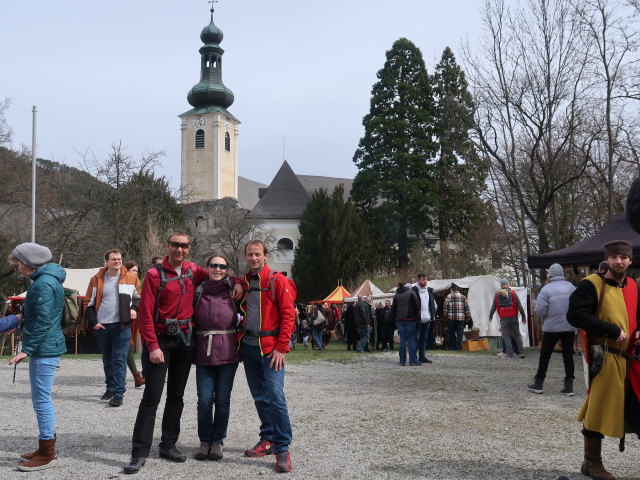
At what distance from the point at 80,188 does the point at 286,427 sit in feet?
104

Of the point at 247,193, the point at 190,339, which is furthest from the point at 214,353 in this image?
the point at 247,193

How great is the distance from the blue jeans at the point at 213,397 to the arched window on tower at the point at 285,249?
195 feet

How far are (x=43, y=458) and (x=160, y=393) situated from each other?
0.97m

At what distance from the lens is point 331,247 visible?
170 feet

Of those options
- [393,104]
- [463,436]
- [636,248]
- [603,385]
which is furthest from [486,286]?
[393,104]

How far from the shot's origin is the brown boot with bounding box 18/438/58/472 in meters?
5.05

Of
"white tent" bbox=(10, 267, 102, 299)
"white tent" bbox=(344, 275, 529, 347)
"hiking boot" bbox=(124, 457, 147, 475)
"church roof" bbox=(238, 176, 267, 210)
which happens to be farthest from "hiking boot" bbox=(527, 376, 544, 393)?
"church roof" bbox=(238, 176, 267, 210)

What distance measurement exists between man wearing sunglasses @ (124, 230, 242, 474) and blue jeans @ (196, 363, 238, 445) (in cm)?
17

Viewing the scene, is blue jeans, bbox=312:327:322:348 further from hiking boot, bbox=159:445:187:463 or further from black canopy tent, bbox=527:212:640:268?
hiking boot, bbox=159:445:187:463

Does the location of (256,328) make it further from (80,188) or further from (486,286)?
(80,188)

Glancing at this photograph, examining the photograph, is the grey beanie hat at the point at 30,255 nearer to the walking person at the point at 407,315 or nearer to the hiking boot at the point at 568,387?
the hiking boot at the point at 568,387

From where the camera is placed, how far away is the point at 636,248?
41.1 feet

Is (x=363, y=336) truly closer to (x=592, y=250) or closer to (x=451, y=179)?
(x=592, y=250)

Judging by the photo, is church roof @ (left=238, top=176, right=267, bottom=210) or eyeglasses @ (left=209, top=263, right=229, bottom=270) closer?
eyeglasses @ (left=209, top=263, right=229, bottom=270)
